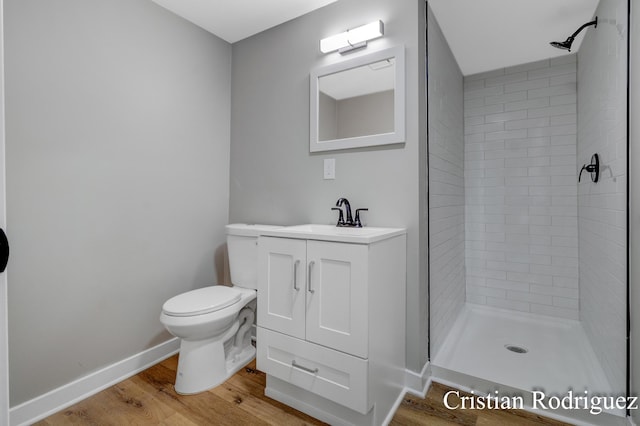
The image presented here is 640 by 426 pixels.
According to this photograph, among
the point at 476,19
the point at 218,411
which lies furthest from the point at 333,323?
the point at 476,19

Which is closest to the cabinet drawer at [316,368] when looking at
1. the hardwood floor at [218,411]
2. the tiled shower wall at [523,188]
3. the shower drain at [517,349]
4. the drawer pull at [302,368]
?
the drawer pull at [302,368]

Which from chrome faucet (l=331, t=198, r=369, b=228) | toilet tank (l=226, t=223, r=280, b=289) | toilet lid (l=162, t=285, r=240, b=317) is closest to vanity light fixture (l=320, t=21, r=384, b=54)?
chrome faucet (l=331, t=198, r=369, b=228)

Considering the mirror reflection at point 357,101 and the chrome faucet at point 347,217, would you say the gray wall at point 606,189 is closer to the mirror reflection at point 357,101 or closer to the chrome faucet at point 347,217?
the mirror reflection at point 357,101

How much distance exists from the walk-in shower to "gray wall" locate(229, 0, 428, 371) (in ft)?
0.74

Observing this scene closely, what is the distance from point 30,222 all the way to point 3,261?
3.32 feet

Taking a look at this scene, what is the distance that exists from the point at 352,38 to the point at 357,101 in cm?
37

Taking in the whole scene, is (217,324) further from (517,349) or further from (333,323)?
(517,349)

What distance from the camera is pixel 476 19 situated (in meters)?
2.02

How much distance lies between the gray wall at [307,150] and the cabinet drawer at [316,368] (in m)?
0.52

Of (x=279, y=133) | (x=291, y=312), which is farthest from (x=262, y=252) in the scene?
(x=279, y=133)

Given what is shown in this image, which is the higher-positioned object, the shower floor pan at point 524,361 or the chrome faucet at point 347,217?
the chrome faucet at point 347,217

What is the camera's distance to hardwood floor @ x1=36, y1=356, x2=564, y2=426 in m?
1.52

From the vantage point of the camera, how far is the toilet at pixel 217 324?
1695 mm

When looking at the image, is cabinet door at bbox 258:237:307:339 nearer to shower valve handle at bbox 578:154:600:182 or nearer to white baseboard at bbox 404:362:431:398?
white baseboard at bbox 404:362:431:398
